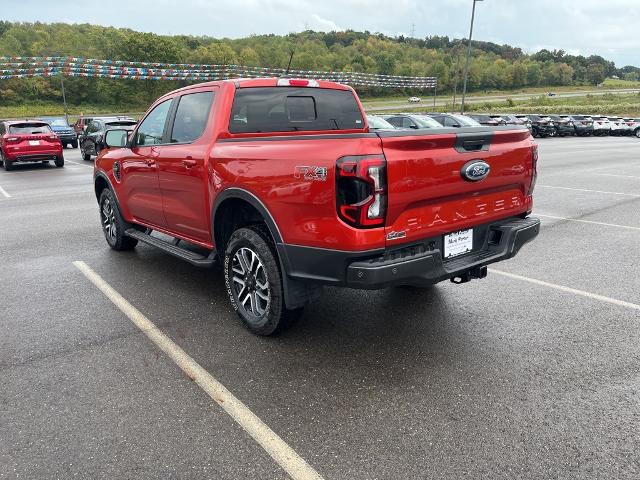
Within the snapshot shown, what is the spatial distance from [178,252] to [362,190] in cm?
228

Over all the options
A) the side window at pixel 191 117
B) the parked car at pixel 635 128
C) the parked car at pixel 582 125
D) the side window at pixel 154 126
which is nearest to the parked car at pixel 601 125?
the parked car at pixel 582 125

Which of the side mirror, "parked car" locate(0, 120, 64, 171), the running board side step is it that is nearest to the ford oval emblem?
the running board side step

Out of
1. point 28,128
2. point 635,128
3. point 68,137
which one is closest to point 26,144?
point 28,128

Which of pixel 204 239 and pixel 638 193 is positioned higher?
pixel 204 239

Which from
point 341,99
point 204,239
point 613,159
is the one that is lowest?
point 613,159

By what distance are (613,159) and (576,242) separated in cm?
1397

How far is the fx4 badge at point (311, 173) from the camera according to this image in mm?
3002

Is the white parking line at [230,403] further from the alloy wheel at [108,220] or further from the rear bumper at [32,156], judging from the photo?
the rear bumper at [32,156]

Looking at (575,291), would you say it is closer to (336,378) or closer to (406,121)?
(336,378)

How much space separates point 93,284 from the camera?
505 cm

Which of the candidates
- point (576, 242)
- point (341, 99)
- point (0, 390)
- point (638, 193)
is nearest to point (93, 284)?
point (0, 390)

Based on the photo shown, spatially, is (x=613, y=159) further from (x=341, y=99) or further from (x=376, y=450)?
(x=376, y=450)

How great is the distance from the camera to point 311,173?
10.1 feet

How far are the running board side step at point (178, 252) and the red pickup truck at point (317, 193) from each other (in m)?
0.02
